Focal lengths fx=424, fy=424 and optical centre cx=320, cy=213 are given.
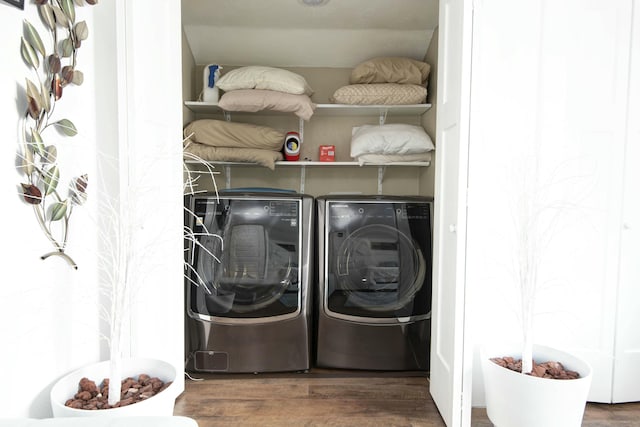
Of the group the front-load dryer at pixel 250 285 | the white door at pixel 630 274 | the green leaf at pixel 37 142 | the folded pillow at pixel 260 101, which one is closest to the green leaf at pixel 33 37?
the green leaf at pixel 37 142

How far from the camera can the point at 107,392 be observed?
129cm

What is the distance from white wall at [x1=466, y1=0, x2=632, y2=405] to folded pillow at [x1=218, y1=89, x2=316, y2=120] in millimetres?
1098

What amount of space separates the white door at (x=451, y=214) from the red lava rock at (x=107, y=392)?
1.06 m

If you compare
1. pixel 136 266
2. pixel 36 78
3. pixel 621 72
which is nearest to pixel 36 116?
pixel 36 78

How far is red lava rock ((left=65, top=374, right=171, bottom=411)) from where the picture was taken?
1.22m

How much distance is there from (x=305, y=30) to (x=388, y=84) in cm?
65

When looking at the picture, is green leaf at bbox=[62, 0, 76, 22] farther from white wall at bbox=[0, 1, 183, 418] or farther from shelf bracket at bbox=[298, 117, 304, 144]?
shelf bracket at bbox=[298, 117, 304, 144]

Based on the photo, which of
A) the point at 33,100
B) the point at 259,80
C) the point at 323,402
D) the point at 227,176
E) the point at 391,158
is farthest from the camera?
the point at 227,176

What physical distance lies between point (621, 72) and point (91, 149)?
217 cm

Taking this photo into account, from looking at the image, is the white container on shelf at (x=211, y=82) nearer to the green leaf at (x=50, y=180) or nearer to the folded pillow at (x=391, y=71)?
A: the folded pillow at (x=391, y=71)

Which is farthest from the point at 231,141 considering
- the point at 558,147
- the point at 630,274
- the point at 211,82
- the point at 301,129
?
the point at 630,274

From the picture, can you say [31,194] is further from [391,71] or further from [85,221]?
[391,71]

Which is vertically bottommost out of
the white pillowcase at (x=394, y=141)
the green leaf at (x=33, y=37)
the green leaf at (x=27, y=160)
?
the green leaf at (x=27, y=160)

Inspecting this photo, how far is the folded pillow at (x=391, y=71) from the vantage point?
2578 mm
